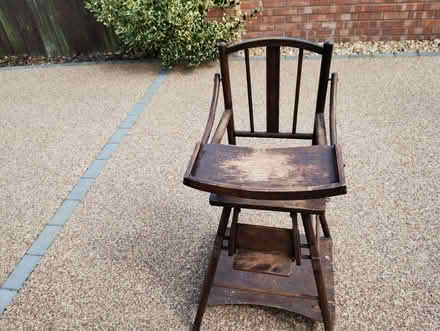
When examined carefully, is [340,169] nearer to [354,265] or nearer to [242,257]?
[242,257]

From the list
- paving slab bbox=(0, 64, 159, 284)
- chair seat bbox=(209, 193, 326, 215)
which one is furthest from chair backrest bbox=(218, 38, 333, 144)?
paving slab bbox=(0, 64, 159, 284)

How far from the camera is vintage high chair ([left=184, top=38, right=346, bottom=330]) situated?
1.13 meters

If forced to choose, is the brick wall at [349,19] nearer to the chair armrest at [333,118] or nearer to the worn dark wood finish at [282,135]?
the worn dark wood finish at [282,135]

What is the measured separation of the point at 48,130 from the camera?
3.55 m

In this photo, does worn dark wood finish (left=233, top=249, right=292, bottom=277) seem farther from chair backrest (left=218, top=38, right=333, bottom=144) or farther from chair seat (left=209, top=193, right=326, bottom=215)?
chair backrest (left=218, top=38, right=333, bottom=144)

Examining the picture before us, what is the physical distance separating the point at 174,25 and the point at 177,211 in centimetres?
246

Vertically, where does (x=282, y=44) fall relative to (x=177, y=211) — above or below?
above

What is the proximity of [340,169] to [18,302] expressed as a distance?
1.83m

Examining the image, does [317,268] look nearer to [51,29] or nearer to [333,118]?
[333,118]

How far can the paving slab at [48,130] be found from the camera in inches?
97.9

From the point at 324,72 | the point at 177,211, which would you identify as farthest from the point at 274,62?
the point at 177,211

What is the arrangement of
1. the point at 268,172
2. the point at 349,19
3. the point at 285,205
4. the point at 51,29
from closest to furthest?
the point at 268,172 < the point at 285,205 < the point at 349,19 < the point at 51,29

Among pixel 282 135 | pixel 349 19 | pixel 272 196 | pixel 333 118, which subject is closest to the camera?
pixel 272 196

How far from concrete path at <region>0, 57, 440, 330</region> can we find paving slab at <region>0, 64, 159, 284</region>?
15 millimetres
